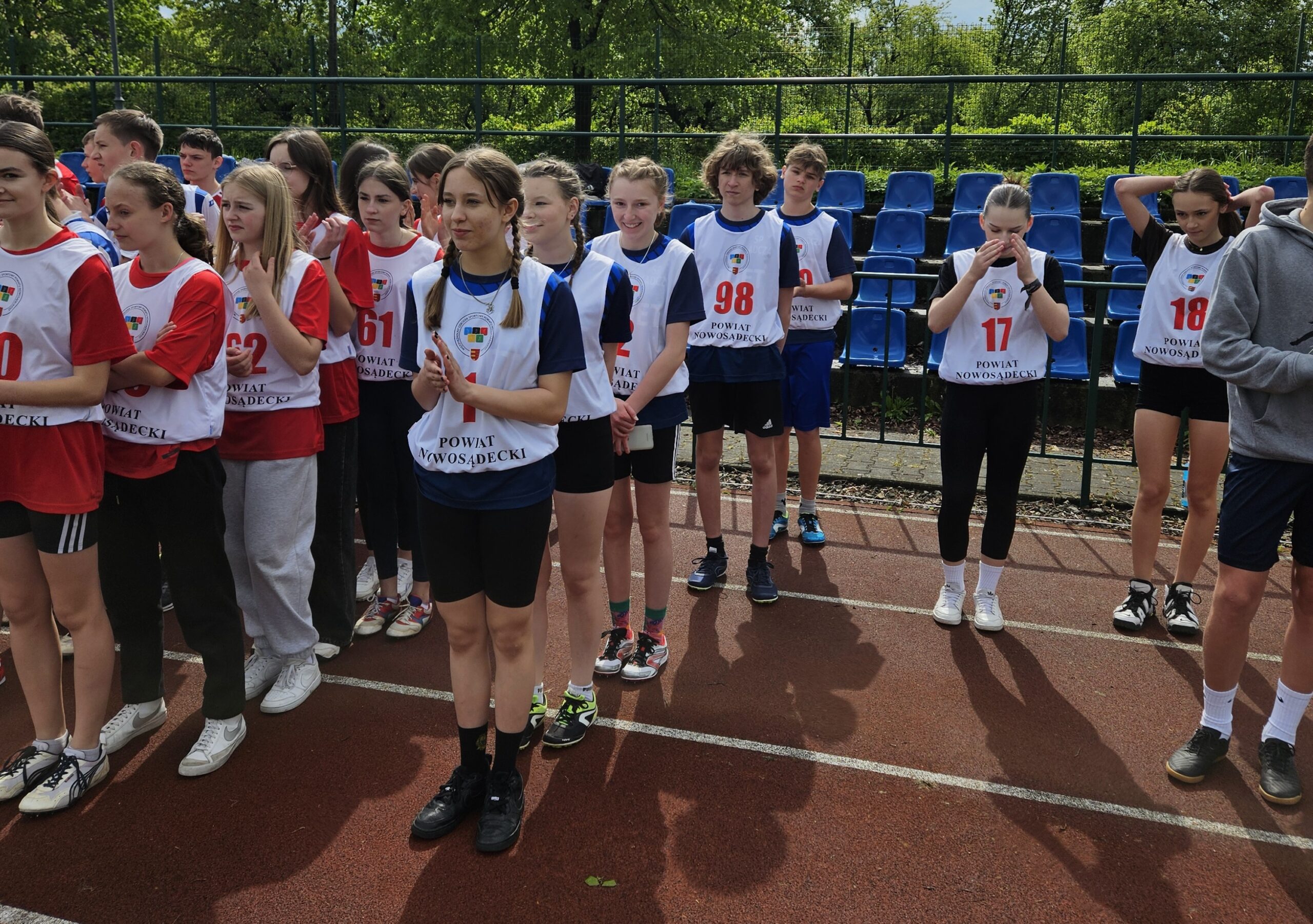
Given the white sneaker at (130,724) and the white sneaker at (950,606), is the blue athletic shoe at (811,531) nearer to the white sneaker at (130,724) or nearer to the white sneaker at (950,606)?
the white sneaker at (950,606)

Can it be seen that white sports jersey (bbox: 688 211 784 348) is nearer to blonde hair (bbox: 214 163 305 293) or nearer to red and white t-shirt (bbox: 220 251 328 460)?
red and white t-shirt (bbox: 220 251 328 460)

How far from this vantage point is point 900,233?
1139 cm

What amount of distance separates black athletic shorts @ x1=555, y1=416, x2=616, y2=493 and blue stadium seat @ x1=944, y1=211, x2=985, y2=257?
8187 mm

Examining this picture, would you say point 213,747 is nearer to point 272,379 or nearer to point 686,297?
point 272,379

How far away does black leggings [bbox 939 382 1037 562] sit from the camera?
4730 millimetres

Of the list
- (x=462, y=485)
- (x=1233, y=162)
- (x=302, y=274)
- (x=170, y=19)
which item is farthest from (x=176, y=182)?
(x=170, y=19)

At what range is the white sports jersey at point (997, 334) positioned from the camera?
465 centimetres

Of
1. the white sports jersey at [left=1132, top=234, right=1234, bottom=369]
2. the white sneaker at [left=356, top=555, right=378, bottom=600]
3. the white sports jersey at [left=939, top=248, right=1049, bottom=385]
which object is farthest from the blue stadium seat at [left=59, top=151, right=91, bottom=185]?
the white sports jersey at [left=1132, top=234, right=1234, bottom=369]

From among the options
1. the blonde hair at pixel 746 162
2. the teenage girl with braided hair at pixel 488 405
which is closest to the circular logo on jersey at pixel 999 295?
the blonde hair at pixel 746 162

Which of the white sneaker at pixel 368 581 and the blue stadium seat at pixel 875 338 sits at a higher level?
the blue stadium seat at pixel 875 338

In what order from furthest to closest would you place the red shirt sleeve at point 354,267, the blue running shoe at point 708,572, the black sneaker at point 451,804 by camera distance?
the blue running shoe at point 708,572 < the red shirt sleeve at point 354,267 < the black sneaker at point 451,804

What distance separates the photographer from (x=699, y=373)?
5074mm

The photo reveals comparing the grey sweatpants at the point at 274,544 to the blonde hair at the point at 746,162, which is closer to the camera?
the grey sweatpants at the point at 274,544

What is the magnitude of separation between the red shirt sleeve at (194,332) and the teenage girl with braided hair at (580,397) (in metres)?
1.08
